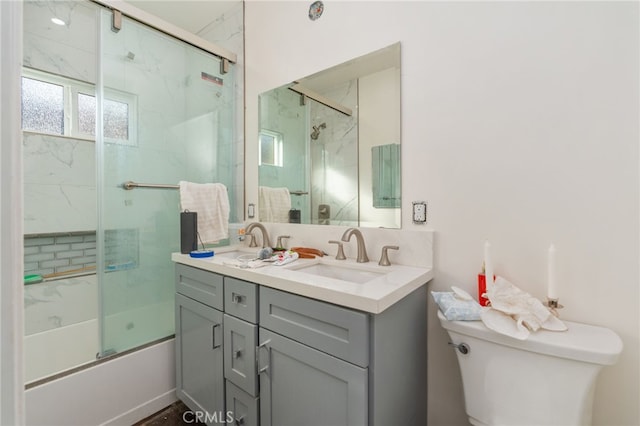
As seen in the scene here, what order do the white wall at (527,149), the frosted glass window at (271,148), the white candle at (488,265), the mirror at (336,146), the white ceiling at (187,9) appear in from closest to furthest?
1. the white wall at (527,149)
2. the white candle at (488,265)
3. the mirror at (336,146)
4. the frosted glass window at (271,148)
5. the white ceiling at (187,9)

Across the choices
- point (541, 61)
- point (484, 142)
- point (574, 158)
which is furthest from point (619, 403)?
point (541, 61)

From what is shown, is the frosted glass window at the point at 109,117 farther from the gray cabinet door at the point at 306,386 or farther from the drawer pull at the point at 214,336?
the gray cabinet door at the point at 306,386

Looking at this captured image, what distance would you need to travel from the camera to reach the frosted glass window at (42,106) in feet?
5.56

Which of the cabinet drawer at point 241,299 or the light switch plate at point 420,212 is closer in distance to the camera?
the cabinet drawer at point 241,299

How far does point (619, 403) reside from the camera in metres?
0.91

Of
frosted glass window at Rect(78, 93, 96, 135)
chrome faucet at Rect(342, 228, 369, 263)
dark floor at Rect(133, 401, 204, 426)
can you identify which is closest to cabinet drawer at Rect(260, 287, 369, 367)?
chrome faucet at Rect(342, 228, 369, 263)

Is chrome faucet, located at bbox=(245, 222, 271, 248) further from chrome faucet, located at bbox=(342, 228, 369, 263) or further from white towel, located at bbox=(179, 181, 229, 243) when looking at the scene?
chrome faucet, located at bbox=(342, 228, 369, 263)

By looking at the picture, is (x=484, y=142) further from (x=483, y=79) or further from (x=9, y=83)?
(x=9, y=83)

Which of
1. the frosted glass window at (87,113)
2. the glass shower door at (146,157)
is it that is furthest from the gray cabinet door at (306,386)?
the frosted glass window at (87,113)

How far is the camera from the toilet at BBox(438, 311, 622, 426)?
2.61ft

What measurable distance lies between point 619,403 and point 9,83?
63.2 inches

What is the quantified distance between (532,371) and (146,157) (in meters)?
2.09

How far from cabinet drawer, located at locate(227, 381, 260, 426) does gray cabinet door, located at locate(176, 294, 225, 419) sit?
0.19 feet

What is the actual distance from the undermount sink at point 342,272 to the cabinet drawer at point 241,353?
1.07 ft
